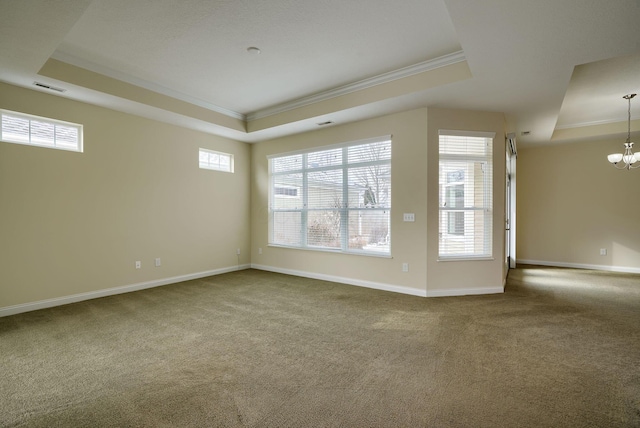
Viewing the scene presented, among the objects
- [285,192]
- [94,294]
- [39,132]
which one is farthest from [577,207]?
[39,132]

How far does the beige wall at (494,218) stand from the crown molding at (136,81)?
3.45 meters

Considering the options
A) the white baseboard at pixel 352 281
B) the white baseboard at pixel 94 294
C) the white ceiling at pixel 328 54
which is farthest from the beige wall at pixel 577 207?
the white baseboard at pixel 94 294

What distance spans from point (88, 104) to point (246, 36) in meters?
2.71

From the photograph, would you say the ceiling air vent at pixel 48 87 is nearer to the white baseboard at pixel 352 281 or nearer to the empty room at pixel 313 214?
the empty room at pixel 313 214

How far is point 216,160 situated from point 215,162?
0.05m

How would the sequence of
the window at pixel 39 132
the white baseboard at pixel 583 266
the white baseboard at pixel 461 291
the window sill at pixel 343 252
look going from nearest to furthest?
the window at pixel 39 132 < the white baseboard at pixel 461 291 < the window sill at pixel 343 252 < the white baseboard at pixel 583 266

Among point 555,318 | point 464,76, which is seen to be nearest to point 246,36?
point 464,76

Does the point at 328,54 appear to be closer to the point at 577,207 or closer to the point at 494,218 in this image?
the point at 494,218

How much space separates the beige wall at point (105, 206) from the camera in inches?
145

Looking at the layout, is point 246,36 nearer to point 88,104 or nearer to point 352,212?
point 88,104

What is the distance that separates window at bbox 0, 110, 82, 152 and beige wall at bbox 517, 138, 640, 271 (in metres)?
8.66

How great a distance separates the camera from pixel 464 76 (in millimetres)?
3436

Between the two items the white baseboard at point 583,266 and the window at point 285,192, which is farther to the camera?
the white baseboard at point 583,266

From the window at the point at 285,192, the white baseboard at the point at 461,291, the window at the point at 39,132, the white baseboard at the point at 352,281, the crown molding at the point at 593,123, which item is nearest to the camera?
the window at the point at 39,132
